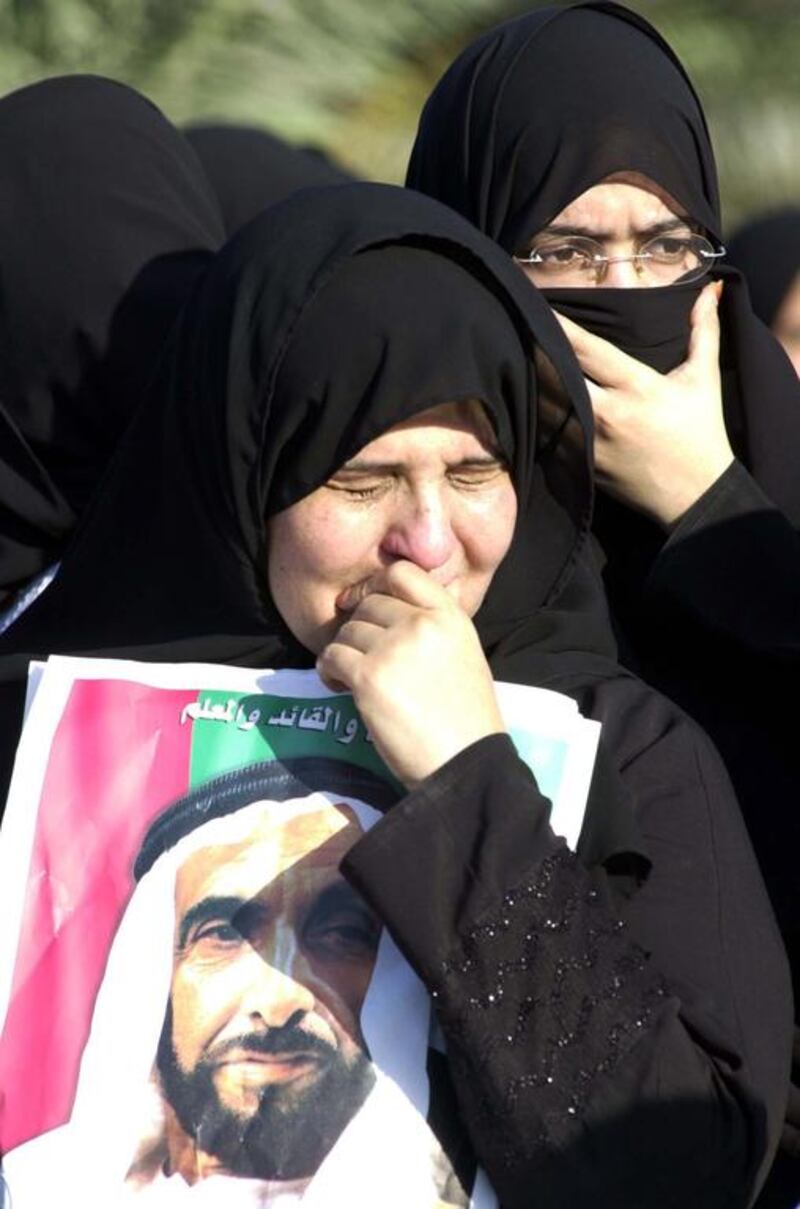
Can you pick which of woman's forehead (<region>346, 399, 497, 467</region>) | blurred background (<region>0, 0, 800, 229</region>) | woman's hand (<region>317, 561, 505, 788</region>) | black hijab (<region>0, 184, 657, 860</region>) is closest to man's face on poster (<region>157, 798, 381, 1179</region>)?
woman's hand (<region>317, 561, 505, 788</region>)

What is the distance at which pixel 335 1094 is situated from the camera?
2.09 m

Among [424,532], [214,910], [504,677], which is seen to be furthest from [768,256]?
[214,910]

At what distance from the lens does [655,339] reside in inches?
126

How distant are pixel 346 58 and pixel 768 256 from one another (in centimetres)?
166

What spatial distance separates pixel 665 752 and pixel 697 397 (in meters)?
1.00

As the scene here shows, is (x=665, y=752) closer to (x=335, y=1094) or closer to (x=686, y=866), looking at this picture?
(x=686, y=866)

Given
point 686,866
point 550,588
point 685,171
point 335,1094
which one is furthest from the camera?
point 685,171

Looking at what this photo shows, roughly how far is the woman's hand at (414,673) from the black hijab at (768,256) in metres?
2.21

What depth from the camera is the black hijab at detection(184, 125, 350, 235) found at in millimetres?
3871

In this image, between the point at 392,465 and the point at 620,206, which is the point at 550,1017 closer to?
the point at 392,465

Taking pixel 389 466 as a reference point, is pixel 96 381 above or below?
below

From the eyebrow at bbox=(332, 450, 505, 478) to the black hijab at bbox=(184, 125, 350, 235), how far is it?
1.51 metres

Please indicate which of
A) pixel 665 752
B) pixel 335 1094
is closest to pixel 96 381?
pixel 665 752

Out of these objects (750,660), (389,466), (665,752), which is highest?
(389,466)
